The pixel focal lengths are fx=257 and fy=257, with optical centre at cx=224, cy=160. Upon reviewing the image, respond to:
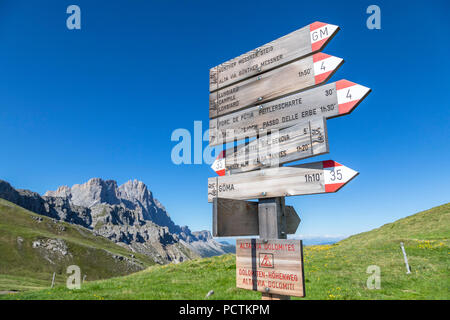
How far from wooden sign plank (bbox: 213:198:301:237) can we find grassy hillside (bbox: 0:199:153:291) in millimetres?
131146

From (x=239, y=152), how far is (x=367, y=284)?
36.3ft

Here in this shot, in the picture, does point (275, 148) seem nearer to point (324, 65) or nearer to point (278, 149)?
point (278, 149)

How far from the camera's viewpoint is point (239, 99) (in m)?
5.29

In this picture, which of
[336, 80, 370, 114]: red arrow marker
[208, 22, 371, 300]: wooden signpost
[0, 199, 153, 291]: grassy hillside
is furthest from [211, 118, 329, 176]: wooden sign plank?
[0, 199, 153, 291]: grassy hillside

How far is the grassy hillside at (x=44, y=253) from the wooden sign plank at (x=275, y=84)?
131 metres

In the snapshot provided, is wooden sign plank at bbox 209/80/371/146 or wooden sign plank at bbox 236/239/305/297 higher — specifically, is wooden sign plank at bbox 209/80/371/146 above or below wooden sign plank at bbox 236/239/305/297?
above

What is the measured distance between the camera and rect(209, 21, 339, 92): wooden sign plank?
436cm

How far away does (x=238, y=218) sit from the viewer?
165 inches

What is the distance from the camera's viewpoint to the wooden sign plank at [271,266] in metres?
3.65

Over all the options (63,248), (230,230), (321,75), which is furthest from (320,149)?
(63,248)

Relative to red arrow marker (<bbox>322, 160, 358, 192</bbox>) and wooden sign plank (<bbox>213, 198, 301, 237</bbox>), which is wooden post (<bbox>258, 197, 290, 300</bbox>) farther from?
red arrow marker (<bbox>322, 160, 358, 192</bbox>)

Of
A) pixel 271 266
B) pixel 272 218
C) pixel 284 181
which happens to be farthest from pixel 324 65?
pixel 271 266

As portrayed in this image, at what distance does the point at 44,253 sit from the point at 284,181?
16935 centimetres

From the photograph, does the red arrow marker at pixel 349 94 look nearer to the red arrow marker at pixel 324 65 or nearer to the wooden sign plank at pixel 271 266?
the red arrow marker at pixel 324 65
